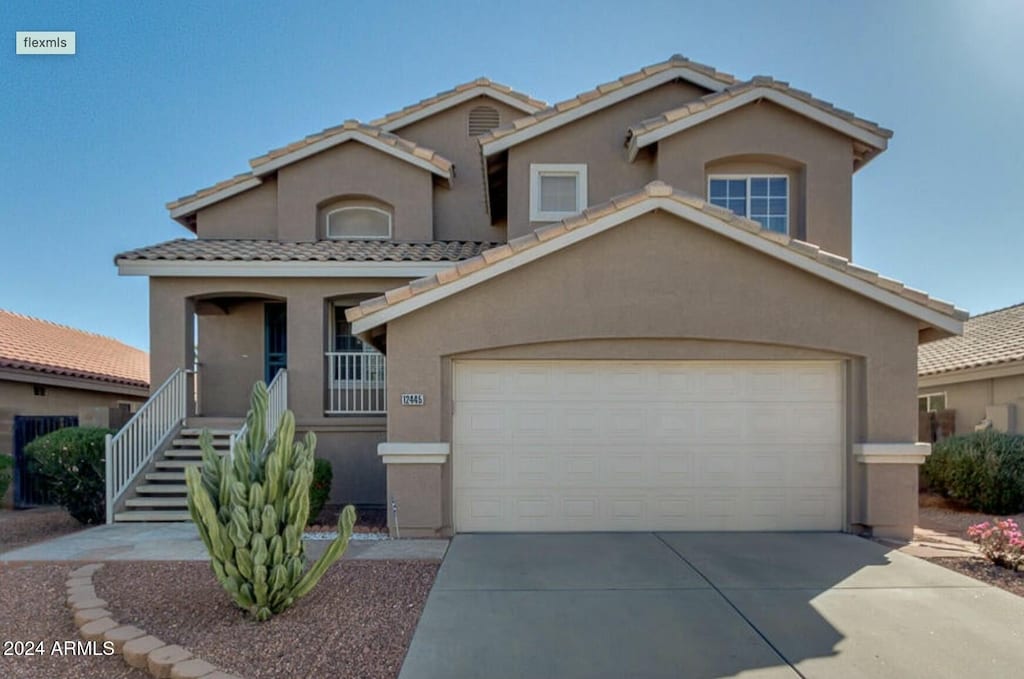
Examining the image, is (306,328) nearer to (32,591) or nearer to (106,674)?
(32,591)

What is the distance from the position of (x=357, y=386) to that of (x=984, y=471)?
38.7 ft

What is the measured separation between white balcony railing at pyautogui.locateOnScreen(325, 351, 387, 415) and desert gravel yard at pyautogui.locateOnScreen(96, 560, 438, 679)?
15.7ft

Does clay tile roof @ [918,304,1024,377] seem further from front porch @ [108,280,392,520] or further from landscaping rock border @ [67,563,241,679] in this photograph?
landscaping rock border @ [67,563,241,679]

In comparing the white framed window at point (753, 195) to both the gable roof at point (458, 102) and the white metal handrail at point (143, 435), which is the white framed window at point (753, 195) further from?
the white metal handrail at point (143, 435)

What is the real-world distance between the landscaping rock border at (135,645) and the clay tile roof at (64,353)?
10022mm

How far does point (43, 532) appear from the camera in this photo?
28.7 feet

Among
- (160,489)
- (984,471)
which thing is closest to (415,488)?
(160,489)

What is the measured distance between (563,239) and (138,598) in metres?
6.20

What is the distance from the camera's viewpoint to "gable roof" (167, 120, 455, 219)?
12234 mm

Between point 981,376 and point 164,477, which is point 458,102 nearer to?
point 164,477

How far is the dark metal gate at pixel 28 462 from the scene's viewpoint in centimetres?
1138

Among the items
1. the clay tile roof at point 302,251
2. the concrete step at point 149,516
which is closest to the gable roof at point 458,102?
the clay tile roof at point 302,251

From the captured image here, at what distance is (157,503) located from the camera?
8805 mm

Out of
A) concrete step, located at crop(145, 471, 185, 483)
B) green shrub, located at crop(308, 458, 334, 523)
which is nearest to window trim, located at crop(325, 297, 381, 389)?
green shrub, located at crop(308, 458, 334, 523)
